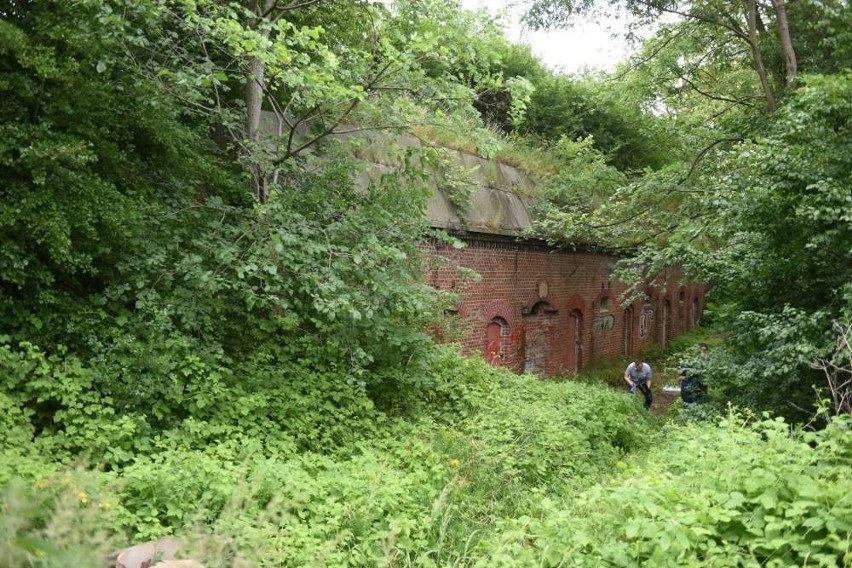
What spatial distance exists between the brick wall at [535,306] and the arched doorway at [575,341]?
0.03 meters

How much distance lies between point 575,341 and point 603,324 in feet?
6.50

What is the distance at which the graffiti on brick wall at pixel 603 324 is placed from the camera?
1912 centimetres

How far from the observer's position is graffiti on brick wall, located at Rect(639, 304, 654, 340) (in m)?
22.9

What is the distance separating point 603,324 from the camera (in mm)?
19594

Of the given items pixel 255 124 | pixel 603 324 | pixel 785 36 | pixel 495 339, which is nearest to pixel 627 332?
pixel 603 324

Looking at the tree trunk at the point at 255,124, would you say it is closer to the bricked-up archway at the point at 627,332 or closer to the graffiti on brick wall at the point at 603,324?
the graffiti on brick wall at the point at 603,324

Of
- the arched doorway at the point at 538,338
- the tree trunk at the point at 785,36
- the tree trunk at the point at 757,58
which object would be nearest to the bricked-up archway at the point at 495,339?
the arched doorway at the point at 538,338

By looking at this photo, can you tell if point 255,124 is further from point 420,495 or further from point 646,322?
point 646,322

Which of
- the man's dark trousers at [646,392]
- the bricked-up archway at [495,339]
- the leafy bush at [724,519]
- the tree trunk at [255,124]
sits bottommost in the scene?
the man's dark trousers at [646,392]

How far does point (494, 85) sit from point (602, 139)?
1703 centimetres

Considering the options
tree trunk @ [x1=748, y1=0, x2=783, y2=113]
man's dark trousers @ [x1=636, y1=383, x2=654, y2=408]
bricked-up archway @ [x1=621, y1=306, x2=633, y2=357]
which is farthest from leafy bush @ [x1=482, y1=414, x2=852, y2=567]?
bricked-up archway @ [x1=621, y1=306, x2=633, y2=357]

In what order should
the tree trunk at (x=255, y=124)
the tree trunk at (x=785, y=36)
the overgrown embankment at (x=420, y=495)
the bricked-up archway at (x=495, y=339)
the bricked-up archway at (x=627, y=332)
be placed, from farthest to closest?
the bricked-up archway at (x=627, y=332), the bricked-up archway at (x=495, y=339), the tree trunk at (x=785, y=36), the tree trunk at (x=255, y=124), the overgrown embankment at (x=420, y=495)

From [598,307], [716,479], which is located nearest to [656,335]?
[598,307]

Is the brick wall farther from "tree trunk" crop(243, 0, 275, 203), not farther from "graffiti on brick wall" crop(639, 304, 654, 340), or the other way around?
"tree trunk" crop(243, 0, 275, 203)
